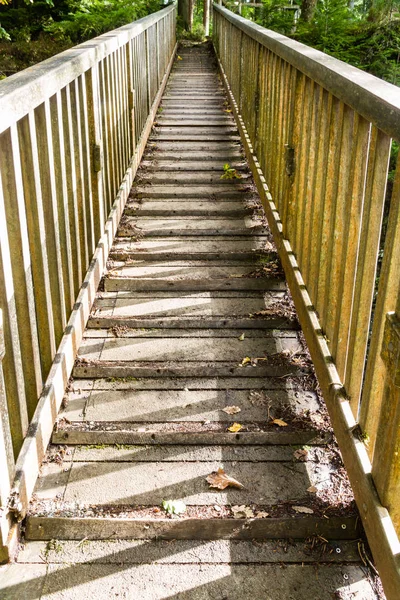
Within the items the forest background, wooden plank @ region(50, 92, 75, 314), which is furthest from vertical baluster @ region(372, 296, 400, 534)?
the forest background

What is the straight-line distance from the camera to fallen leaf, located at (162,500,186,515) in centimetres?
228

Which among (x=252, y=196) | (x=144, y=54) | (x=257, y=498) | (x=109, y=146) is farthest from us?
(x=144, y=54)

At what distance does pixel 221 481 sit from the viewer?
242cm

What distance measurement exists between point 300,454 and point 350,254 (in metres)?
0.83

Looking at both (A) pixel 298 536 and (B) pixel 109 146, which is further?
(B) pixel 109 146

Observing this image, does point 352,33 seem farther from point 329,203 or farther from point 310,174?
point 329,203

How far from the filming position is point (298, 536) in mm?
2199

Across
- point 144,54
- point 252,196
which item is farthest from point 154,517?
point 144,54

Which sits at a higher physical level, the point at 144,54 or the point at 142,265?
the point at 144,54

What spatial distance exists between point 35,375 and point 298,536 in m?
1.09

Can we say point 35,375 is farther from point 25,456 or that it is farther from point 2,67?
point 2,67

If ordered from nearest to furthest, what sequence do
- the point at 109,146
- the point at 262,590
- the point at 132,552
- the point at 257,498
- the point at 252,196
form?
the point at 262,590 → the point at 132,552 → the point at 257,498 → the point at 109,146 → the point at 252,196

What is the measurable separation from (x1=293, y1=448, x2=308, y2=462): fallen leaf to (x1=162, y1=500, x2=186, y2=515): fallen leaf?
527 millimetres

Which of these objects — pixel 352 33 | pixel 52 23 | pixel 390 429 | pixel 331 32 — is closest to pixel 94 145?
pixel 390 429
